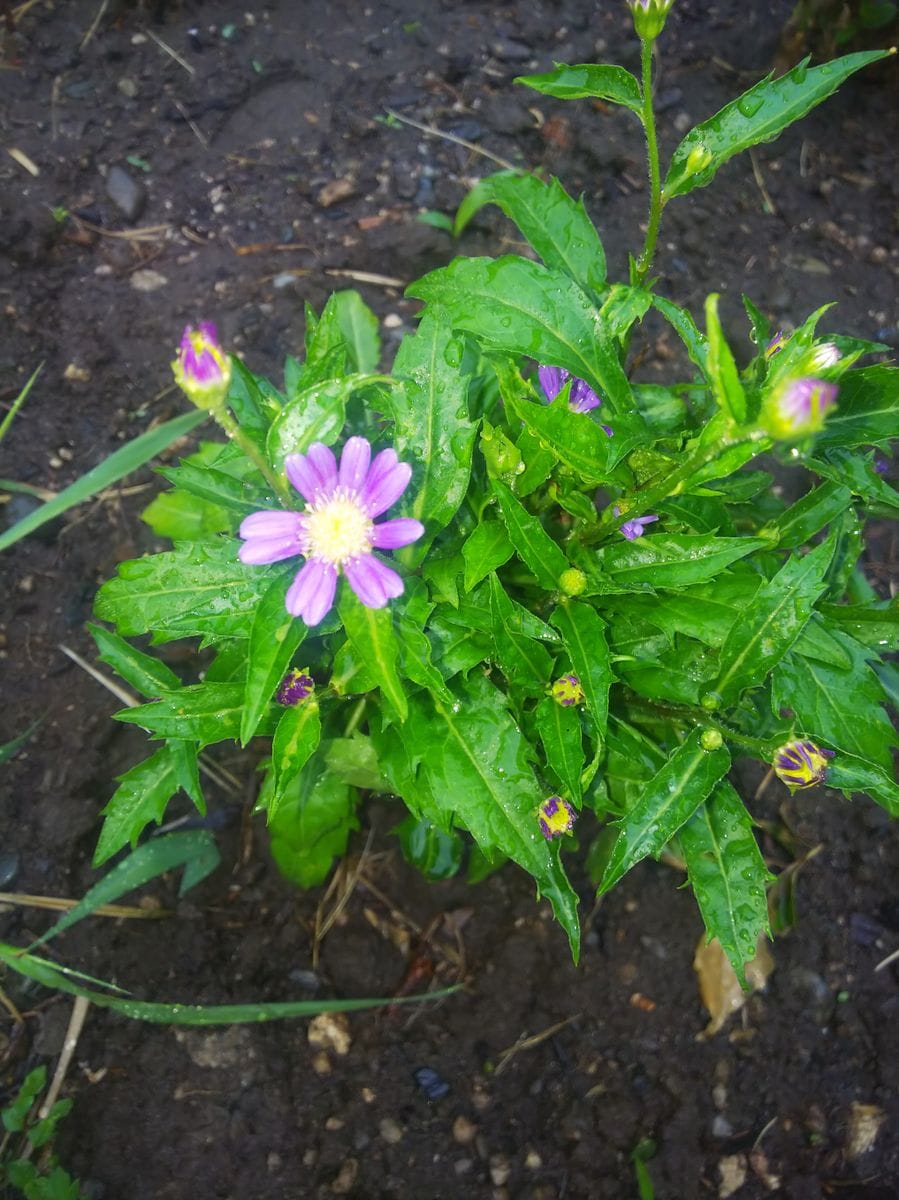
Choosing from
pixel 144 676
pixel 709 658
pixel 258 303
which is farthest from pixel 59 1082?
pixel 258 303

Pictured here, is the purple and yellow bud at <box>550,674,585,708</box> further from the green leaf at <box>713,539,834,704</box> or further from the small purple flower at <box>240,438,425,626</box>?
the small purple flower at <box>240,438,425,626</box>

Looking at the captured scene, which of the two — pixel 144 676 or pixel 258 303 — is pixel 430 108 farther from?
pixel 144 676

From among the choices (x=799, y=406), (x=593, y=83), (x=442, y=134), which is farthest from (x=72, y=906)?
(x=442, y=134)

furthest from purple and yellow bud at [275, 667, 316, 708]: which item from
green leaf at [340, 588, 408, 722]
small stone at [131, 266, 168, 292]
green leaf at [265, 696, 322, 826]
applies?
small stone at [131, 266, 168, 292]

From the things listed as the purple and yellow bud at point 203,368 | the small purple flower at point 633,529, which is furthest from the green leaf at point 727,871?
the purple and yellow bud at point 203,368

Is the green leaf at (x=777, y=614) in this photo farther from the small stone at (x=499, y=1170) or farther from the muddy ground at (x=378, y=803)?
the small stone at (x=499, y=1170)

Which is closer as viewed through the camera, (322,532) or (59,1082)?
(322,532)
